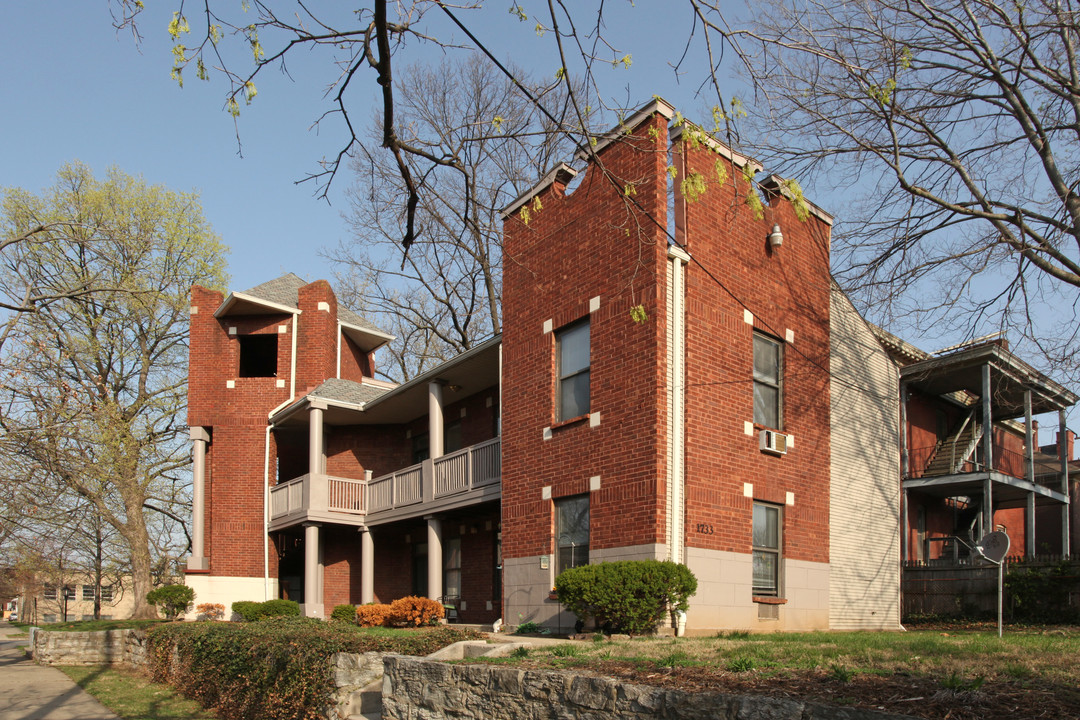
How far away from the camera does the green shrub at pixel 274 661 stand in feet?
35.2

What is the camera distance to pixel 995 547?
12.2 metres

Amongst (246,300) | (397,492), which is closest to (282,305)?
(246,300)

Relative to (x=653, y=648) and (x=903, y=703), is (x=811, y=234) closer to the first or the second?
(x=653, y=648)

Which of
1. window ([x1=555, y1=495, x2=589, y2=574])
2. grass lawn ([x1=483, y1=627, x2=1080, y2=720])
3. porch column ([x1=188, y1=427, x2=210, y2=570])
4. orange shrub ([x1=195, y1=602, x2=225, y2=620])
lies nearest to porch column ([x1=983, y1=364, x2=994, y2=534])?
window ([x1=555, y1=495, x2=589, y2=574])

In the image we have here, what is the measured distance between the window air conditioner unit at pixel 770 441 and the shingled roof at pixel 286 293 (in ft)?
52.1

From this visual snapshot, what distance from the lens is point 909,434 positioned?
21.9 metres

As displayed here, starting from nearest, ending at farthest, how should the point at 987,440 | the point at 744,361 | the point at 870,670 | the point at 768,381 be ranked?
the point at 870,670 < the point at 744,361 < the point at 768,381 < the point at 987,440

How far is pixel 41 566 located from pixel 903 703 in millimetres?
40311

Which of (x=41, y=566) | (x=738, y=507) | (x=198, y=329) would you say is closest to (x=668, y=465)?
(x=738, y=507)

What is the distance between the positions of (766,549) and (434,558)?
778 centimetres

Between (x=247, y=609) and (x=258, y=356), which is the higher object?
(x=258, y=356)

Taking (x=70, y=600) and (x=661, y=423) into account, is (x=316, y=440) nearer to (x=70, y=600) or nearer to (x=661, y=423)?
(x=661, y=423)

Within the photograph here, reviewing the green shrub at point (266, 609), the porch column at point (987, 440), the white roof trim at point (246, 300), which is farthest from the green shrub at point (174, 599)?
the porch column at point (987, 440)

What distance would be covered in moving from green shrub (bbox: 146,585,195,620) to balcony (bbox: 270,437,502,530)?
2762 mm
